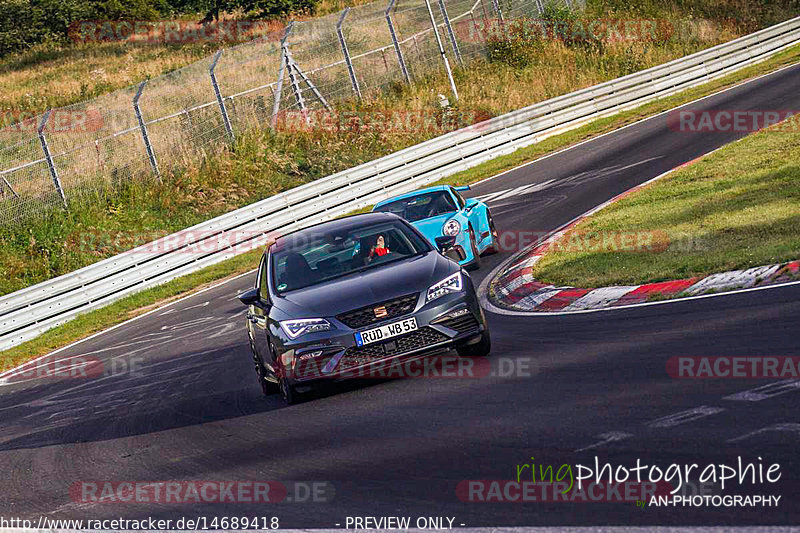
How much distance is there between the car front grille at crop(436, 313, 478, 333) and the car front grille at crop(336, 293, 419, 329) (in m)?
0.34

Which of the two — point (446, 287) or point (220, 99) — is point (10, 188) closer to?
point (220, 99)

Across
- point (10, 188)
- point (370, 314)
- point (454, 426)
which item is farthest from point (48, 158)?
point (454, 426)

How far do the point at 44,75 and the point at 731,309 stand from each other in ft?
155

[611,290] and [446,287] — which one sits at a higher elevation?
[446,287]

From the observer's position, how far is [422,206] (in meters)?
17.6

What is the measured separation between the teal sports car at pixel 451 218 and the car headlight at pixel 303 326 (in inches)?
287

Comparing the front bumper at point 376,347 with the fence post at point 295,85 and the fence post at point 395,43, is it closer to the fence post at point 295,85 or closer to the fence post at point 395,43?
the fence post at point 295,85

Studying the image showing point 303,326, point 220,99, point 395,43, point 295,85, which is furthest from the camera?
point 395,43

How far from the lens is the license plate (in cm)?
874

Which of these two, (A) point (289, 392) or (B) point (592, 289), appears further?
(B) point (592, 289)

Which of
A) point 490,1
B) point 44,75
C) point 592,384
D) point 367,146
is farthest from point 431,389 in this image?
point 44,75

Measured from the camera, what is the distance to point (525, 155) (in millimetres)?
32188

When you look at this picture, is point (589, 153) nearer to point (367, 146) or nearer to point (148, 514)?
point (367, 146)

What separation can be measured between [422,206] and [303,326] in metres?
8.82
